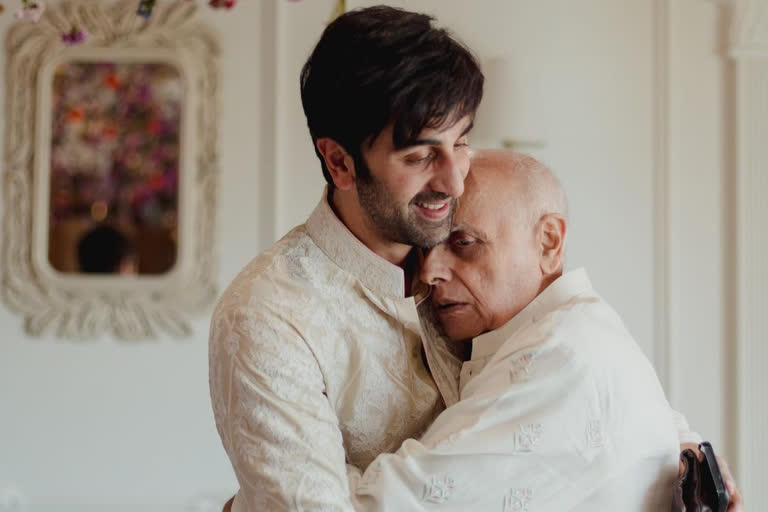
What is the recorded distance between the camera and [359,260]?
1.73 metres

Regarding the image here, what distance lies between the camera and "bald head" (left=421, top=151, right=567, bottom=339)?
6.12 feet

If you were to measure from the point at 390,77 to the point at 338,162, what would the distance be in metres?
0.21

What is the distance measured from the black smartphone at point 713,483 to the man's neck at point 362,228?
66cm

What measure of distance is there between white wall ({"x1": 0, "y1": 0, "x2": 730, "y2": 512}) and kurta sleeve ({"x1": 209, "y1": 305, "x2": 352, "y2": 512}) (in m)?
2.74

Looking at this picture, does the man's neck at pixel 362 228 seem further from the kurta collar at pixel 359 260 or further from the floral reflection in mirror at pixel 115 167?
the floral reflection in mirror at pixel 115 167

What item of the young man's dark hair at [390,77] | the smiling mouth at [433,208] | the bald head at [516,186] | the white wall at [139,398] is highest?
the young man's dark hair at [390,77]

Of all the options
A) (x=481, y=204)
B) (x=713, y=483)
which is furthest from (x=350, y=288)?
(x=713, y=483)

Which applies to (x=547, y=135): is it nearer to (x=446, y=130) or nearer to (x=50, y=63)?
(x=50, y=63)

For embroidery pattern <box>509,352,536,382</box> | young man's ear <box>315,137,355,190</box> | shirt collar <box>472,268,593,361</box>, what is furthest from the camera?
shirt collar <box>472,268,593,361</box>

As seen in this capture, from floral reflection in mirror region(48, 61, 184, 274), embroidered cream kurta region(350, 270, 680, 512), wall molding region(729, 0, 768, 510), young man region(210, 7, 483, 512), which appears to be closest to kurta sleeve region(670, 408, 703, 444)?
embroidered cream kurta region(350, 270, 680, 512)

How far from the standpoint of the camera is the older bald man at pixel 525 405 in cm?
153

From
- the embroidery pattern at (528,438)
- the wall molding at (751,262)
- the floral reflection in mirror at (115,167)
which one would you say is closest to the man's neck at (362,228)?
the embroidery pattern at (528,438)

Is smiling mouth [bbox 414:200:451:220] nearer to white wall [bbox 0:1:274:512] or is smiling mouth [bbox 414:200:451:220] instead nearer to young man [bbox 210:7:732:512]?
young man [bbox 210:7:732:512]

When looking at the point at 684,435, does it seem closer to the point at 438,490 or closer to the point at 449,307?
the point at 449,307
